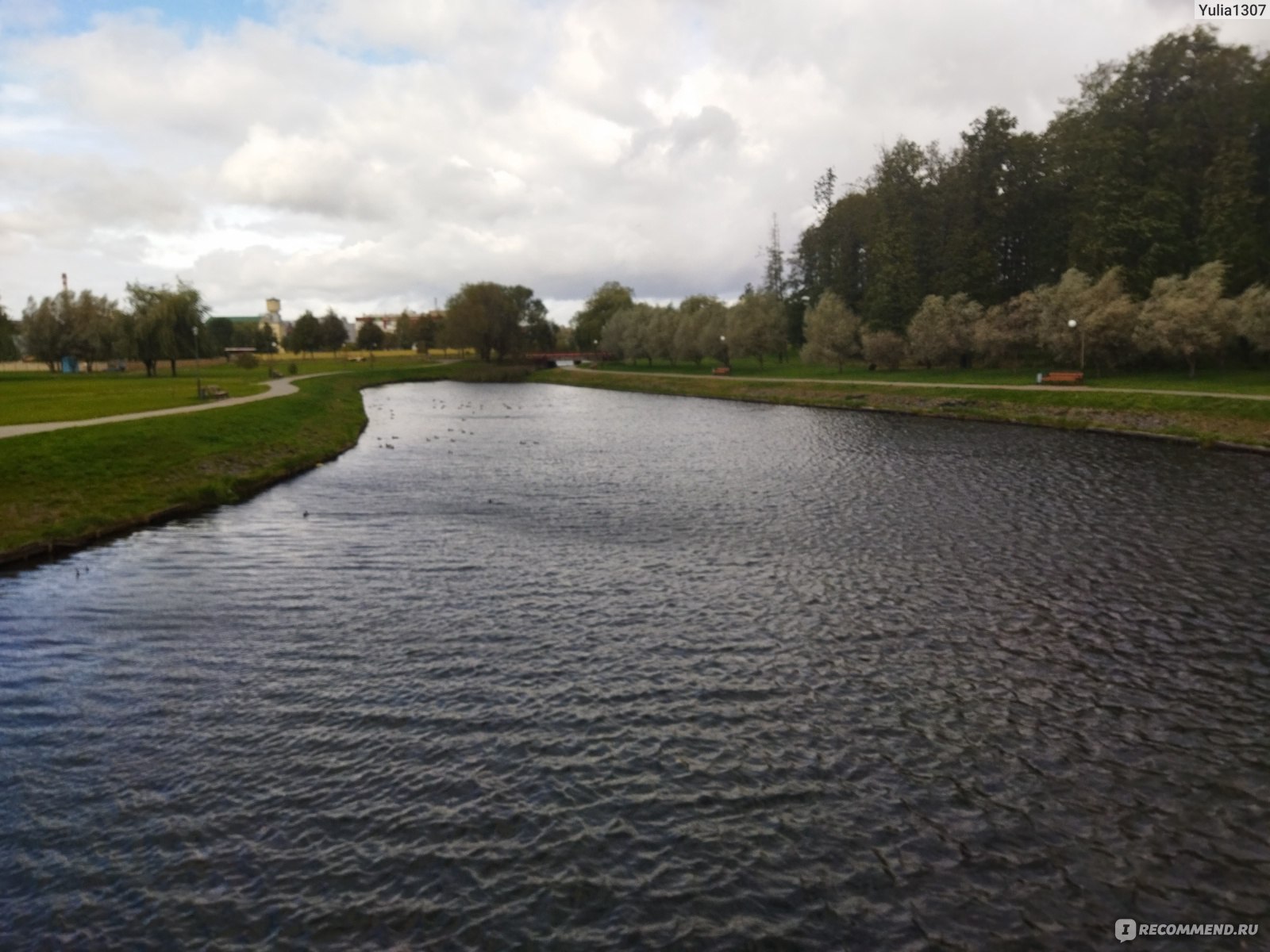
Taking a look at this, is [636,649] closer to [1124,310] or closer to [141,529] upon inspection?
[141,529]

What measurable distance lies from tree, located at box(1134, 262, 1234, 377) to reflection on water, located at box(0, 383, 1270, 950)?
3885 cm

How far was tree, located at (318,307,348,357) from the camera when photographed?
188000 mm

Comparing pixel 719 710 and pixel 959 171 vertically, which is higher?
pixel 959 171

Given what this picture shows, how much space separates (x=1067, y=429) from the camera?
173 feet

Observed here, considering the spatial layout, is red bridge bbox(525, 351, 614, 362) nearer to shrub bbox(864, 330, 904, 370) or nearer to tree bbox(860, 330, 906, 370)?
tree bbox(860, 330, 906, 370)

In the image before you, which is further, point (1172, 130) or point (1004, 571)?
point (1172, 130)

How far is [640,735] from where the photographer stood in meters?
13.7

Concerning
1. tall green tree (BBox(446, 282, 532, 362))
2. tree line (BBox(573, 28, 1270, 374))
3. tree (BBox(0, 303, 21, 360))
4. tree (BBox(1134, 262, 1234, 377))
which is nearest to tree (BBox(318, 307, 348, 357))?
tall green tree (BBox(446, 282, 532, 362))

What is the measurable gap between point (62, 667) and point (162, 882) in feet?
28.9

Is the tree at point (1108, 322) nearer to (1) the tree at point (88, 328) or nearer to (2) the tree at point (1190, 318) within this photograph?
(2) the tree at point (1190, 318)

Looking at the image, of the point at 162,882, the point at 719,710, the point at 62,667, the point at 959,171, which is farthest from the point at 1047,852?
the point at 959,171

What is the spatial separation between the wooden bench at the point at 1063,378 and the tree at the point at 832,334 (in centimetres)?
3053

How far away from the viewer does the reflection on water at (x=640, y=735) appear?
32.1 feet

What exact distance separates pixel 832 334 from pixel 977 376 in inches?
840
